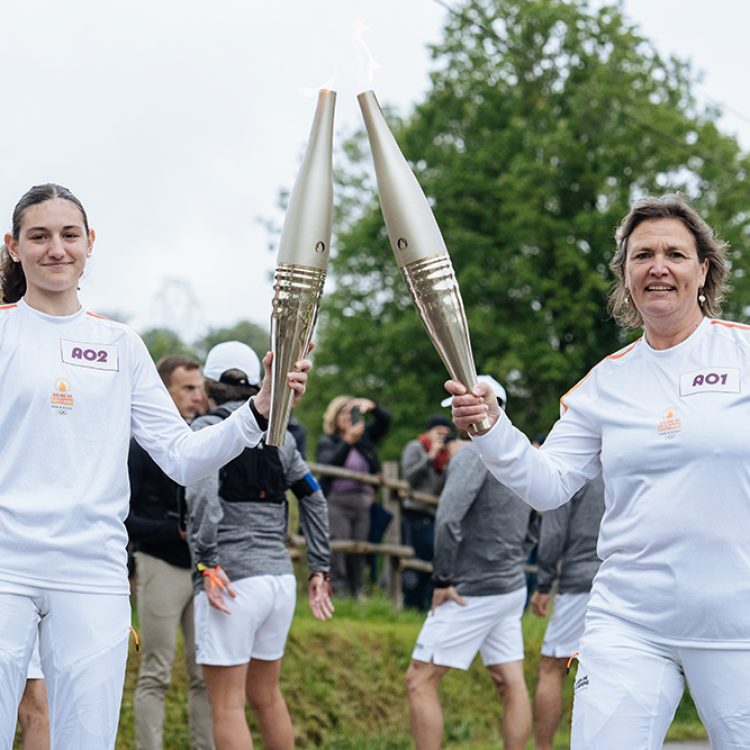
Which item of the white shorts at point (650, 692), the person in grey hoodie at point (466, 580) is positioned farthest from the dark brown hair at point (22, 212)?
the person in grey hoodie at point (466, 580)

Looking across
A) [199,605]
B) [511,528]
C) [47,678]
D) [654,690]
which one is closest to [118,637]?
[47,678]

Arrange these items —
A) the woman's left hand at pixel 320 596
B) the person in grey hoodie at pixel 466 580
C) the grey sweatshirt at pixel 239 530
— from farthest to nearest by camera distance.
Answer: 1. the person in grey hoodie at pixel 466 580
2. the woman's left hand at pixel 320 596
3. the grey sweatshirt at pixel 239 530

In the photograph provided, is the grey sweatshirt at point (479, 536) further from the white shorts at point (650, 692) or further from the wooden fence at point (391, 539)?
the white shorts at point (650, 692)

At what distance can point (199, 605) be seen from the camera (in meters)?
6.35

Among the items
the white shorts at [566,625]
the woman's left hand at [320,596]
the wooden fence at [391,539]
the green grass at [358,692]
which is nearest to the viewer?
the woman's left hand at [320,596]

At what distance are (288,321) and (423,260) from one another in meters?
0.46

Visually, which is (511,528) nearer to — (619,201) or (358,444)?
(358,444)

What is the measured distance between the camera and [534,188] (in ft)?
86.1

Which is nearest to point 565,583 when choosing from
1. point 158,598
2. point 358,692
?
point 358,692

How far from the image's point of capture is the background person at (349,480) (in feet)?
37.6

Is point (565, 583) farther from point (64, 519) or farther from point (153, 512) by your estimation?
point (64, 519)

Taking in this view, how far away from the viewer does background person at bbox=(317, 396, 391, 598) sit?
1146 cm

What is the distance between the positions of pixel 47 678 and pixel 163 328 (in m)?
A: 50.7

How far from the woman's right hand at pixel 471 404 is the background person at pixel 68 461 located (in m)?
0.51
